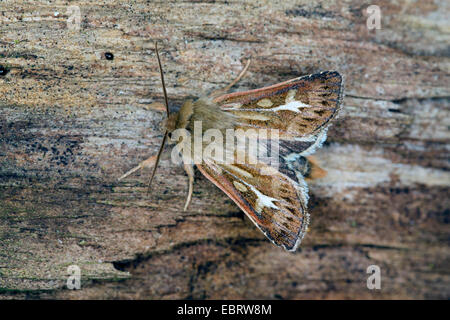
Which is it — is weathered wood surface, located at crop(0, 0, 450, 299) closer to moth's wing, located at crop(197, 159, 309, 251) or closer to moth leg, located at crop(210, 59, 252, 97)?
moth leg, located at crop(210, 59, 252, 97)

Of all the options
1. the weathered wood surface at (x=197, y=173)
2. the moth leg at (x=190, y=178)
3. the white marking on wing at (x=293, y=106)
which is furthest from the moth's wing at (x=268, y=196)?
the white marking on wing at (x=293, y=106)

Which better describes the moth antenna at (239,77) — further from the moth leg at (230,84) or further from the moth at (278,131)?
the moth at (278,131)

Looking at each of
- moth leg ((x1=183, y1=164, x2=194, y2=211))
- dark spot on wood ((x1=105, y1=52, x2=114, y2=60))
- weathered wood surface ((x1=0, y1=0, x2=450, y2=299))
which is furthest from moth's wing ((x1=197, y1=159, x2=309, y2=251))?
dark spot on wood ((x1=105, y1=52, x2=114, y2=60))

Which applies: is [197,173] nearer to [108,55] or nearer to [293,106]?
[293,106]

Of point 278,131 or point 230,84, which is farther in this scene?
Answer: point 230,84

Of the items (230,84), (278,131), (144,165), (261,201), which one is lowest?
(261,201)

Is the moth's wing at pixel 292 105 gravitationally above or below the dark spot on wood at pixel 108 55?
below

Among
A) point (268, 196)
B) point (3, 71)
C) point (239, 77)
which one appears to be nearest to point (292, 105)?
point (239, 77)
